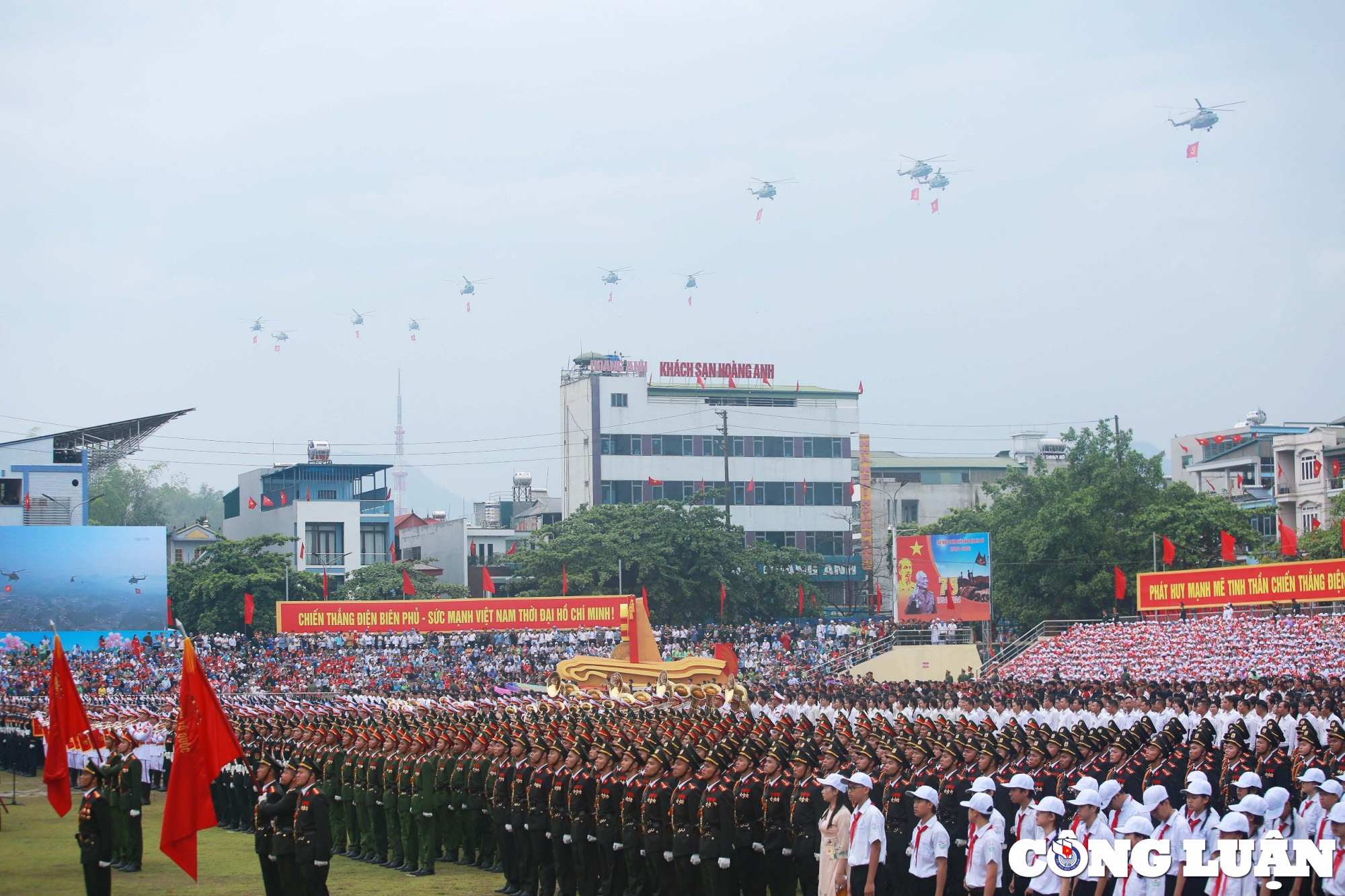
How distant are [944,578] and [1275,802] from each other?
26626mm

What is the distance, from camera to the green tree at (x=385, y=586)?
47.0 m

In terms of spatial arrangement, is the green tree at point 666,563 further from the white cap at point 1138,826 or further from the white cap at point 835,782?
the white cap at point 1138,826

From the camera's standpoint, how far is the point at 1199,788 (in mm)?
7168

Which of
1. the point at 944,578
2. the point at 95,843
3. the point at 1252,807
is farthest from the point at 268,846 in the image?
the point at 944,578

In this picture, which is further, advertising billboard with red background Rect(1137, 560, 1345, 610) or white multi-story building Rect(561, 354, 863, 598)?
white multi-story building Rect(561, 354, 863, 598)

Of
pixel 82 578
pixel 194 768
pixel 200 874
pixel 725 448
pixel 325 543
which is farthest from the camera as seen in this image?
pixel 325 543

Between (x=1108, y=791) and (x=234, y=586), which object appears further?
(x=234, y=586)

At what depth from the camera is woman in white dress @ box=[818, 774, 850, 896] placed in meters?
8.20

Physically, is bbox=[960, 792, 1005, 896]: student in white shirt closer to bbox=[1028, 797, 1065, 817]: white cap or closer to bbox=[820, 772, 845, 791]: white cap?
bbox=[1028, 797, 1065, 817]: white cap

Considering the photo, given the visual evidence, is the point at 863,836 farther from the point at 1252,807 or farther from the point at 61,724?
the point at 61,724

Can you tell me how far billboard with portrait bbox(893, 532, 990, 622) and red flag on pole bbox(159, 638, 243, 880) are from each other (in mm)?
24695

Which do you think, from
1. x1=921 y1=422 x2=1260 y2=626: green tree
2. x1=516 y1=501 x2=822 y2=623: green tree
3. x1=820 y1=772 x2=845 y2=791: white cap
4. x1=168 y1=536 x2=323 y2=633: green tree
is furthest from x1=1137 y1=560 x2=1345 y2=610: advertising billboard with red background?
x1=168 y1=536 x2=323 y2=633: green tree

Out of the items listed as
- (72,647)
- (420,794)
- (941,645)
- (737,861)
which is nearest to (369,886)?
(420,794)

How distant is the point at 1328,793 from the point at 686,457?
52.1 meters
